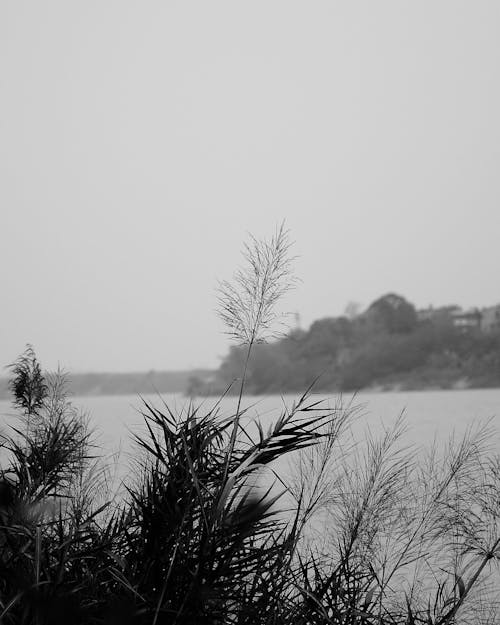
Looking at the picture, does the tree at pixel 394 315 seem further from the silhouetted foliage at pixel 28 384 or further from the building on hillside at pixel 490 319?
the silhouetted foliage at pixel 28 384

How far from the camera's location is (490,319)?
216 feet

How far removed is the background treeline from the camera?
175ft

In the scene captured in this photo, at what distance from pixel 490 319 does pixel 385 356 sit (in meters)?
14.4

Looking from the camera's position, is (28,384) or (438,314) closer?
(28,384)

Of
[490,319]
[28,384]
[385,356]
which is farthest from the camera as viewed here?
[490,319]

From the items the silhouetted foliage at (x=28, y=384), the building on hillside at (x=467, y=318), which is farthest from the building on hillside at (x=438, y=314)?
the silhouetted foliage at (x=28, y=384)

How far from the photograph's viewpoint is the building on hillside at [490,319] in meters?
60.5

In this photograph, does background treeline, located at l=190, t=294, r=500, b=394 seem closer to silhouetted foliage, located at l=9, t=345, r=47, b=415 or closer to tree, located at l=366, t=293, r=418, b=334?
tree, located at l=366, t=293, r=418, b=334

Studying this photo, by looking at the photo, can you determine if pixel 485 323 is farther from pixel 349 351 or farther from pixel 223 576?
pixel 223 576

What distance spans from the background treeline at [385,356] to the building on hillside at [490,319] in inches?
26.8

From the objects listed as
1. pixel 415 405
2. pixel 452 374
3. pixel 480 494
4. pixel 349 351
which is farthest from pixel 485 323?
pixel 480 494

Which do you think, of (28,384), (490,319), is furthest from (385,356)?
(28,384)

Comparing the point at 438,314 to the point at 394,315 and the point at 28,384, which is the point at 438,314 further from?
the point at 28,384

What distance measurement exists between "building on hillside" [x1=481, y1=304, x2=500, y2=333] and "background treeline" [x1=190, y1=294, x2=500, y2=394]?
2.23 ft
